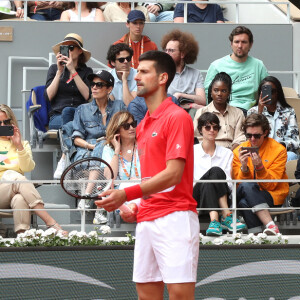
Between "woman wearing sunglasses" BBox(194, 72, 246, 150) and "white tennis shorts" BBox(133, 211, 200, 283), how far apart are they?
4.23 metres

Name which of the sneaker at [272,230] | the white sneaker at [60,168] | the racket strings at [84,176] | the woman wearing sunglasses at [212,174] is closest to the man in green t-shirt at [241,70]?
the woman wearing sunglasses at [212,174]

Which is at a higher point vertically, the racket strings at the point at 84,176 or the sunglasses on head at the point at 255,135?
the sunglasses on head at the point at 255,135

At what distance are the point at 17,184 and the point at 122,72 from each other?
8.68 ft

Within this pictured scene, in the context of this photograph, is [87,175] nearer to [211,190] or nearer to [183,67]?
[211,190]

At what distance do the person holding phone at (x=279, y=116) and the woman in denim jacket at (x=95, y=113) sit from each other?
1561 mm

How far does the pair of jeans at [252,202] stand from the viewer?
8336 millimetres

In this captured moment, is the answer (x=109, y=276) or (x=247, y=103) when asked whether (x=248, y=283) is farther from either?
(x=247, y=103)

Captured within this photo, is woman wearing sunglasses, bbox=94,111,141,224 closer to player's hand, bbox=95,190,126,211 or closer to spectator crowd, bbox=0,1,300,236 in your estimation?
spectator crowd, bbox=0,1,300,236

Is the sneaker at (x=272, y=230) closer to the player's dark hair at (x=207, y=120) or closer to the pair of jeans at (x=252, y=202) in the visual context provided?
the pair of jeans at (x=252, y=202)

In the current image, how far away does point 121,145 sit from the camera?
867 centimetres

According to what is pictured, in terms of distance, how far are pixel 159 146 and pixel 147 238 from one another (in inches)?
22.0

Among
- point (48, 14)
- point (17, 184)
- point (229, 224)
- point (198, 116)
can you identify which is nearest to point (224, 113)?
point (198, 116)

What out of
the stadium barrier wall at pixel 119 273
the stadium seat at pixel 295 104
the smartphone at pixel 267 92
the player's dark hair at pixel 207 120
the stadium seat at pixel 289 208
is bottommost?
the stadium barrier wall at pixel 119 273

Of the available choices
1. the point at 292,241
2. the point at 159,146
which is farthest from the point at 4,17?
the point at 159,146
